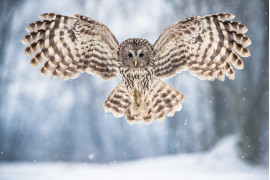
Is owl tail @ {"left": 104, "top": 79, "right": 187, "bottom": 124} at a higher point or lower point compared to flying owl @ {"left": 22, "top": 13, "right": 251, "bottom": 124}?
lower

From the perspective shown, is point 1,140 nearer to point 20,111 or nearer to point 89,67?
point 20,111

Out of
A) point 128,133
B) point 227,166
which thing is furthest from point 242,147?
point 128,133

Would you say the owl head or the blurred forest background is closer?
the owl head

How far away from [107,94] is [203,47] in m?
0.75

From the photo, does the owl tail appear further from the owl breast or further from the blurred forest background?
the blurred forest background

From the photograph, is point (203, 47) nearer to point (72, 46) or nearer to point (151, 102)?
point (151, 102)

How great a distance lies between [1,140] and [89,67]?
0.79m

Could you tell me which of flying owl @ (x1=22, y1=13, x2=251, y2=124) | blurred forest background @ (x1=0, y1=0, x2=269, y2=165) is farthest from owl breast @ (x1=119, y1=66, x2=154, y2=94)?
blurred forest background @ (x1=0, y1=0, x2=269, y2=165)

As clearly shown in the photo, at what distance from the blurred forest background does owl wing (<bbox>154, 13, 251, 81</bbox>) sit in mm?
453

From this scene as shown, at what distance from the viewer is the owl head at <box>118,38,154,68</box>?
1589 mm

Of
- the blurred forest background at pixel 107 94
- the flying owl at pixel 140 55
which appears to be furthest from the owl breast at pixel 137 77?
the blurred forest background at pixel 107 94

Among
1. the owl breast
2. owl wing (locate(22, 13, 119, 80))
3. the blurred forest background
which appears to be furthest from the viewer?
the blurred forest background

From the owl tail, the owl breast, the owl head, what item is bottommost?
the owl tail

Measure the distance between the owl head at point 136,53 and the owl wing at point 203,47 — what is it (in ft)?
0.19
